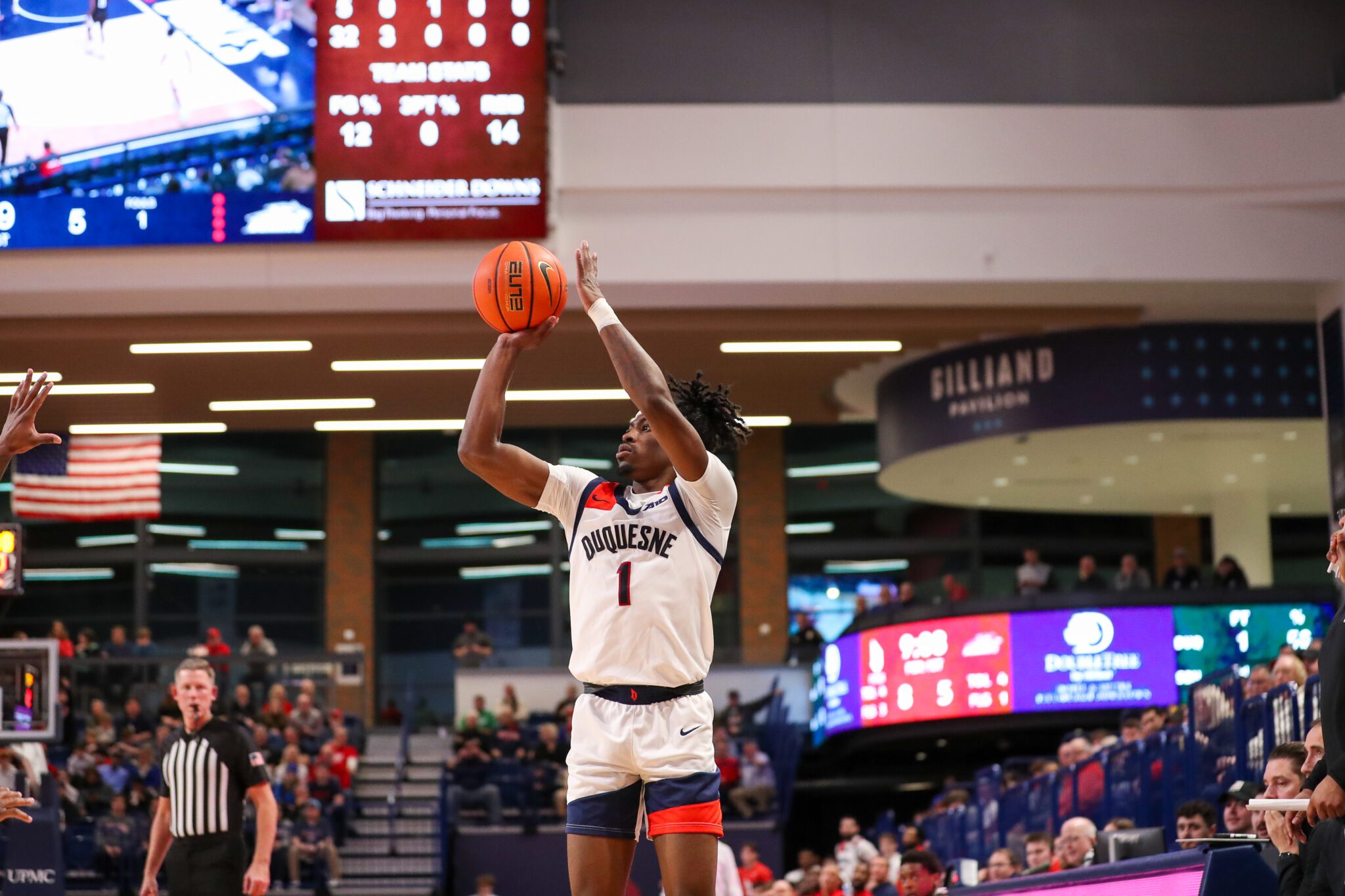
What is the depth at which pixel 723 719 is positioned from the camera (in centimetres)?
2327

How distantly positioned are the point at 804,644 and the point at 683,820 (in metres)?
20.6

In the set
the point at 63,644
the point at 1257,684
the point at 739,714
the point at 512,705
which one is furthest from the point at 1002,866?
the point at 63,644

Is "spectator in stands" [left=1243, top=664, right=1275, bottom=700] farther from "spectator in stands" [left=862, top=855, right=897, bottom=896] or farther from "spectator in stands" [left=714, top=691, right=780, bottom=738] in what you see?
"spectator in stands" [left=714, top=691, right=780, bottom=738]

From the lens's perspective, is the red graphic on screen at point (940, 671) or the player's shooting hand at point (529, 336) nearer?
the player's shooting hand at point (529, 336)

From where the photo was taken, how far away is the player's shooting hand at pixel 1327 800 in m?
4.75

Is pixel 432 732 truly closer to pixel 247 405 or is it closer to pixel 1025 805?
pixel 247 405

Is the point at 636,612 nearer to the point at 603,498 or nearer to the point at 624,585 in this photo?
the point at 624,585

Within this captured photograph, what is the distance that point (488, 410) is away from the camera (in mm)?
5102

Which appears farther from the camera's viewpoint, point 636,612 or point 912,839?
point 912,839

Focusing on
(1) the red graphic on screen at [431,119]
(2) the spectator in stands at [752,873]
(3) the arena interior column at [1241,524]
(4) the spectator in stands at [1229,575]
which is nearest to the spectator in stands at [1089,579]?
(4) the spectator in stands at [1229,575]

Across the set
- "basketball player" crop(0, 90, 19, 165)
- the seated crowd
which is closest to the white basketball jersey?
the seated crowd

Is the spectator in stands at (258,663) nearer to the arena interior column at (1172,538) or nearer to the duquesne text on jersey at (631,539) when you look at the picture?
the arena interior column at (1172,538)

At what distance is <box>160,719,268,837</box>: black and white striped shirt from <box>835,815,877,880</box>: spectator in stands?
9209 mm

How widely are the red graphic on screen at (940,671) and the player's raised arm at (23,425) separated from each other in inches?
611
